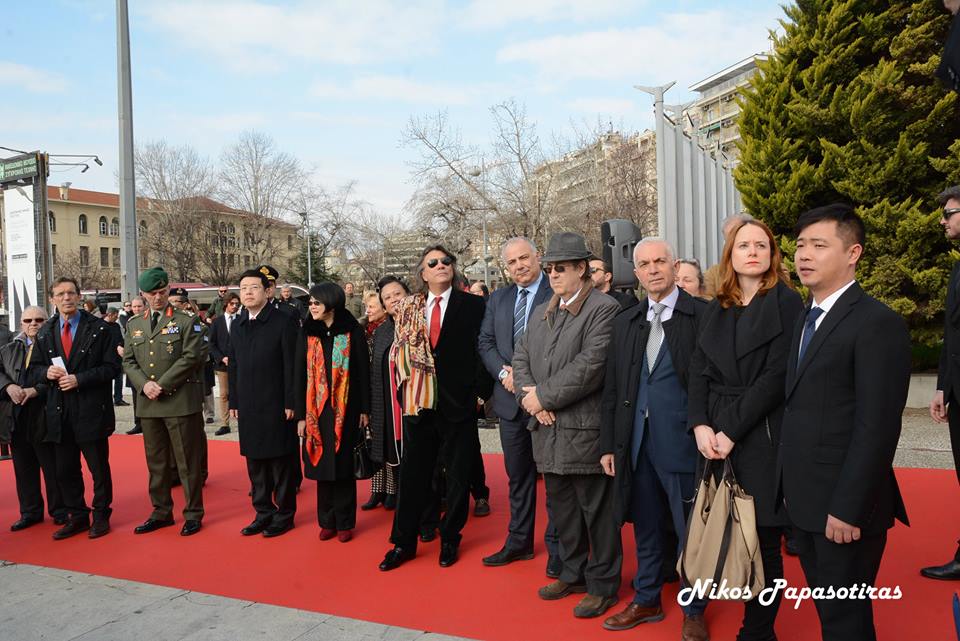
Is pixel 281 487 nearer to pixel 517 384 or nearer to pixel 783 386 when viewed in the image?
pixel 517 384

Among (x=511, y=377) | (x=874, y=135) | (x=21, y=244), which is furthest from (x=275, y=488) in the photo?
(x=21, y=244)

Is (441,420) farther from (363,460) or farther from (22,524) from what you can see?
(22,524)

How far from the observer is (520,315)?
15.9ft

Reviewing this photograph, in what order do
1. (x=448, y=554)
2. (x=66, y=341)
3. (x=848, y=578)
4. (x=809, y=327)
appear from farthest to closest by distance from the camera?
(x=66, y=341) < (x=448, y=554) < (x=809, y=327) < (x=848, y=578)

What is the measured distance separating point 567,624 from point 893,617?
1606 mm

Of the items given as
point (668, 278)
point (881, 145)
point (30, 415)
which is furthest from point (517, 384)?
point (881, 145)

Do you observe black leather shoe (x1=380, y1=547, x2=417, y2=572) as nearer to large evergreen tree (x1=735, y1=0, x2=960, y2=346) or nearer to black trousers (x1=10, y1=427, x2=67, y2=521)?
black trousers (x1=10, y1=427, x2=67, y2=521)

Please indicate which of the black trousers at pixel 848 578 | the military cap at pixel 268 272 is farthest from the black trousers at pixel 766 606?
the military cap at pixel 268 272

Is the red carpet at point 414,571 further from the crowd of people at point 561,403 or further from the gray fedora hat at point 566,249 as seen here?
the gray fedora hat at point 566,249

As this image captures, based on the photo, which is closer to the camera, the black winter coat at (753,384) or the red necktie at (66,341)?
the black winter coat at (753,384)

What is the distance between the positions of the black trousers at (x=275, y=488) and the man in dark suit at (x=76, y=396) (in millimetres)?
1213

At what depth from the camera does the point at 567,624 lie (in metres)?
3.70

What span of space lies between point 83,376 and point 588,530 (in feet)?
13.6

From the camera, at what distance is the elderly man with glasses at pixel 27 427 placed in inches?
231
